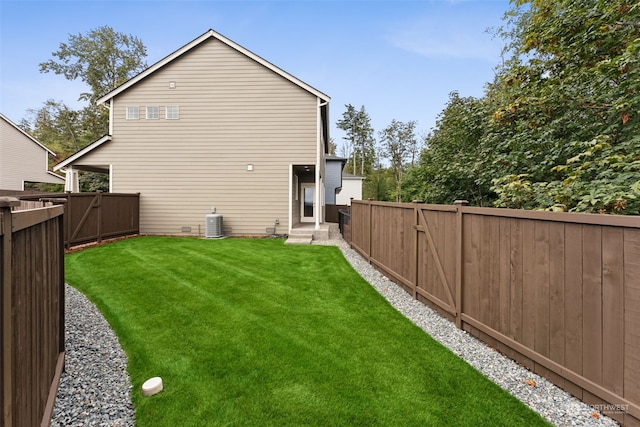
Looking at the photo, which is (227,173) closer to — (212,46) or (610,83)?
(212,46)

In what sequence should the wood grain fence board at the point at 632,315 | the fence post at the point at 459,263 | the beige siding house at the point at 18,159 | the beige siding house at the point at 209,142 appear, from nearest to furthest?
the wood grain fence board at the point at 632,315 → the fence post at the point at 459,263 → the beige siding house at the point at 209,142 → the beige siding house at the point at 18,159

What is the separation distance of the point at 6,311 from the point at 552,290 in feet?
11.9

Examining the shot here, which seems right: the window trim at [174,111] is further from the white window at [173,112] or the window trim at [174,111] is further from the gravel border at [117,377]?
the gravel border at [117,377]

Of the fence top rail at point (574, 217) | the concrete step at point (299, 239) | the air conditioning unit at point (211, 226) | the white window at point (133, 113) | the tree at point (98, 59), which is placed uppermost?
the tree at point (98, 59)

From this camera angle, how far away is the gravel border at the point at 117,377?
2.30m

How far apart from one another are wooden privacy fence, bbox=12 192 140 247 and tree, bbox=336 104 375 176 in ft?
116

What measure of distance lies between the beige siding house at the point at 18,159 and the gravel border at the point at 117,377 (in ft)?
83.2

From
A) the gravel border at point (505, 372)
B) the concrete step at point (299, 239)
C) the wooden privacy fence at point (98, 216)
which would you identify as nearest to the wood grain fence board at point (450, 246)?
the gravel border at point (505, 372)

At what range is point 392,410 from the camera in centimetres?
234

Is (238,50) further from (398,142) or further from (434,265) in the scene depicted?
(398,142)

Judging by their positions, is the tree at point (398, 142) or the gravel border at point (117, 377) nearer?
the gravel border at point (117, 377)

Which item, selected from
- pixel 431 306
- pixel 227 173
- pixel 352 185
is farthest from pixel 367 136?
pixel 431 306

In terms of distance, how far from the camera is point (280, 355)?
3.17m

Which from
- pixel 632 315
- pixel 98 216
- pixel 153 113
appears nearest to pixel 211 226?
pixel 98 216
